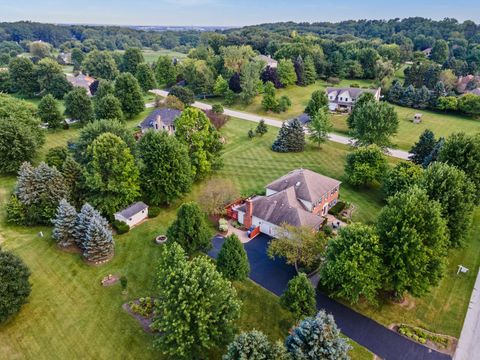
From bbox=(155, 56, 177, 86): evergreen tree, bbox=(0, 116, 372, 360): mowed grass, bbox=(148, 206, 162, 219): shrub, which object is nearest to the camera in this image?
bbox=(0, 116, 372, 360): mowed grass

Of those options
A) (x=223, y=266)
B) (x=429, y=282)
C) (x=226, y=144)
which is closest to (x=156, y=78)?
(x=226, y=144)

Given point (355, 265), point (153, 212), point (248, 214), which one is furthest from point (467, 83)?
point (153, 212)

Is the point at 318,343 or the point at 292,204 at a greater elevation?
the point at 318,343

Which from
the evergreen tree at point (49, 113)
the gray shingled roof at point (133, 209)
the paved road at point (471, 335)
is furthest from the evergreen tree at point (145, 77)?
the paved road at point (471, 335)

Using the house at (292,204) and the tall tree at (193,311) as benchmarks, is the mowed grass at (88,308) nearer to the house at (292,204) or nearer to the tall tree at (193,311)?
the tall tree at (193,311)

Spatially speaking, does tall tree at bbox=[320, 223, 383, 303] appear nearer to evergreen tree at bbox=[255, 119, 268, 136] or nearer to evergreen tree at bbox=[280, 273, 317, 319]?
evergreen tree at bbox=[280, 273, 317, 319]

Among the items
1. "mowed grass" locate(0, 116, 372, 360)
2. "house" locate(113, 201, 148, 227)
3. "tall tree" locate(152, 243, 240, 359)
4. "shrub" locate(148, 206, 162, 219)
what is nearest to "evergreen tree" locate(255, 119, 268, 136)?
"shrub" locate(148, 206, 162, 219)

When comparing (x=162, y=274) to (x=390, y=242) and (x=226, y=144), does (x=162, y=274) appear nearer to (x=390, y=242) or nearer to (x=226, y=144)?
(x=390, y=242)

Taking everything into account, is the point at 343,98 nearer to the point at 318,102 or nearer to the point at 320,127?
the point at 318,102
